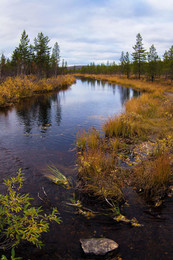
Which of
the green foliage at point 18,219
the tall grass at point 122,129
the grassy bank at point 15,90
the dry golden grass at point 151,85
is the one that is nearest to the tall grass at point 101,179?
the green foliage at point 18,219

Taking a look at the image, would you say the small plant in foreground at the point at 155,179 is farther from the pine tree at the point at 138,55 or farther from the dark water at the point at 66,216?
the pine tree at the point at 138,55

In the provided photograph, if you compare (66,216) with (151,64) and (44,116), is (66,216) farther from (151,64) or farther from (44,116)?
(151,64)

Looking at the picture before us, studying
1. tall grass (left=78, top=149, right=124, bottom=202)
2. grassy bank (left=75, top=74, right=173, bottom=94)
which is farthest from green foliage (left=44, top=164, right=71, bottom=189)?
grassy bank (left=75, top=74, right=173, bottom=94)

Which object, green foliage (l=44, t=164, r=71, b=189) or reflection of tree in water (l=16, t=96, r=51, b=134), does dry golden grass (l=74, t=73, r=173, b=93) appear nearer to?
reflection of tree in water (l=16, t=96, r=51, b=134)

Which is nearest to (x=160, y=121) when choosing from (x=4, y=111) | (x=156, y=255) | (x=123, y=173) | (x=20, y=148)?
(x=123, y=173)

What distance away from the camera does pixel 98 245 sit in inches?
141

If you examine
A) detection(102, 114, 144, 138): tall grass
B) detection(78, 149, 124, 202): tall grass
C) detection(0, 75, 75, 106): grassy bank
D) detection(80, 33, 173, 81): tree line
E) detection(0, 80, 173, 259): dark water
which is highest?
detection(80, 33, 173, 81): tree line

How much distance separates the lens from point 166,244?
3.76m

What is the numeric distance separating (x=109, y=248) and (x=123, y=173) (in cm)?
251

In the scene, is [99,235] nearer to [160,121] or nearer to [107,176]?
[107,176]

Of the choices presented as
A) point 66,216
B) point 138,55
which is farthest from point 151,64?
point 66,216

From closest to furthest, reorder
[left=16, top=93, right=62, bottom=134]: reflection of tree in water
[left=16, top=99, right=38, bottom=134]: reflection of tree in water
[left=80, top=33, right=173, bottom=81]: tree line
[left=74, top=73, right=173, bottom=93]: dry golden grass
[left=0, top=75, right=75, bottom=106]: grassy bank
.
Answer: [left=16, top=99, right=38, bottom=134]: reflection of tree in water → [left=16, top=93, right=62, bottom=134]: reflection of tree in water → [left=0, top=75, right=75, bottom=106]: grassy bank → [left=74, top=73, right=173, bottom=93]: dry golden grass → [left=80, top=33, right=173, bottom=81]: tree line

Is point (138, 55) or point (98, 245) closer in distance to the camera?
point (98, 245)

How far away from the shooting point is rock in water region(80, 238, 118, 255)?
3502 mm
